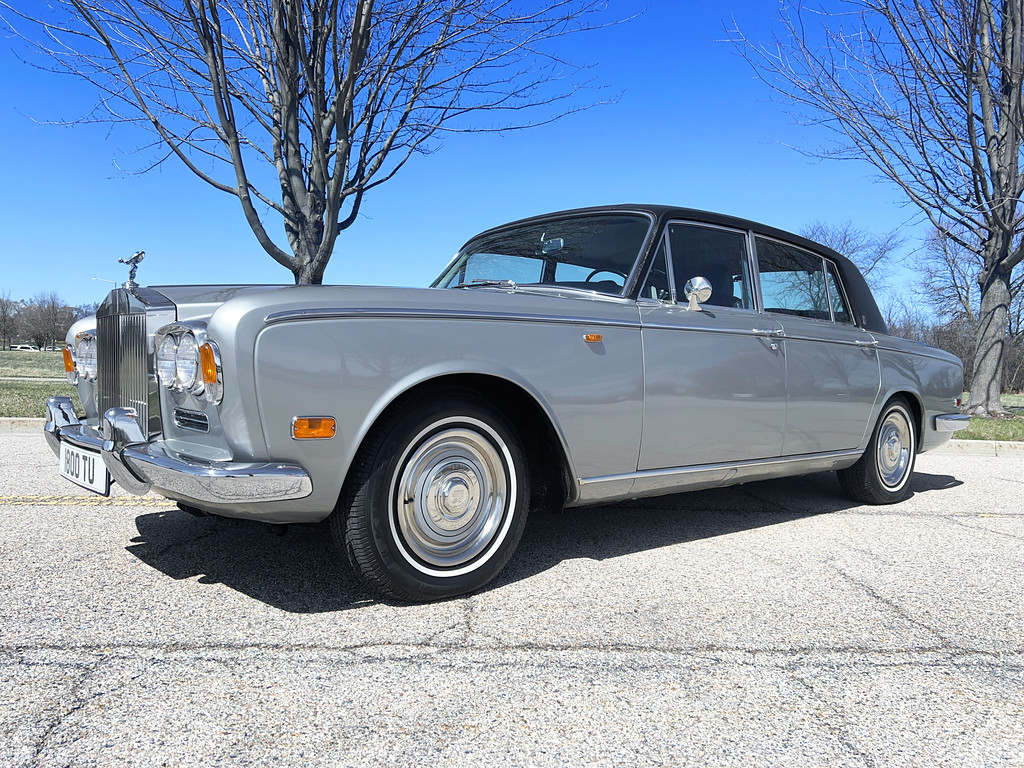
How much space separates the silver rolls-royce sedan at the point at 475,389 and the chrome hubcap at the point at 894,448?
22.5 inches

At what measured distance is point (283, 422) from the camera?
2461 mm

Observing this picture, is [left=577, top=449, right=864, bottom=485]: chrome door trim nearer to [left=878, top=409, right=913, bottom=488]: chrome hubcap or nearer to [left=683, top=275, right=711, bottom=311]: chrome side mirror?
[left=878, top=409, right=913, bottom=488]: chrome hubcap

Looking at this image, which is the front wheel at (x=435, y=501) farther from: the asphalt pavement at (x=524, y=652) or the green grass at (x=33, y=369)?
the green grass at (x=33, y=369)

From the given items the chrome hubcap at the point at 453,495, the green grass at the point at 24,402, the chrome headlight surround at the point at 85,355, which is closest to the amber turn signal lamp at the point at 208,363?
the chrome hubcap at the point at 453,495

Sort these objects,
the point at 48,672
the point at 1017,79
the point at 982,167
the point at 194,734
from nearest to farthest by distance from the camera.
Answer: the point at 194,734, the point at 48,672, the point at 1017,79, the point at 982,167

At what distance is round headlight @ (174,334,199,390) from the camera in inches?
100

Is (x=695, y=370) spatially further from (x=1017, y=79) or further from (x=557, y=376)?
(x=1017, y=79)

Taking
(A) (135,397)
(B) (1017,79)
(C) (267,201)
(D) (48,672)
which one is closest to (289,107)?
(C) (267,201)

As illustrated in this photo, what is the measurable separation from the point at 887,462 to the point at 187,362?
4.43 m

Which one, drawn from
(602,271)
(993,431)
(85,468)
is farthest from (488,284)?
(993,431)

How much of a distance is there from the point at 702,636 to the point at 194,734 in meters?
1.58

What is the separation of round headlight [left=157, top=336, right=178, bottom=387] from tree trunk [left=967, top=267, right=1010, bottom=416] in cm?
1345

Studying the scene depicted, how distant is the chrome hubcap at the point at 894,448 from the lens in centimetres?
505

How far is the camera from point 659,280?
3.69m
